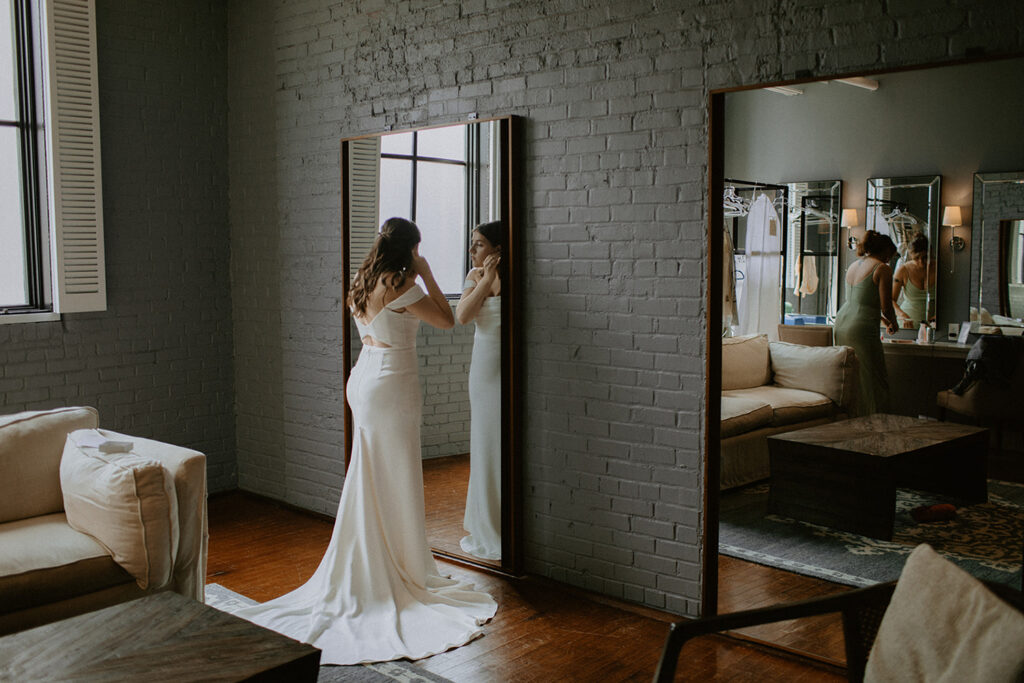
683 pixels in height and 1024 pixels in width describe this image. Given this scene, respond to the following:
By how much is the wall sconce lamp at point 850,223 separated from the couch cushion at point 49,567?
106 inches

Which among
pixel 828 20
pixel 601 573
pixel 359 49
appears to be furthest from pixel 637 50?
pixel 601 573

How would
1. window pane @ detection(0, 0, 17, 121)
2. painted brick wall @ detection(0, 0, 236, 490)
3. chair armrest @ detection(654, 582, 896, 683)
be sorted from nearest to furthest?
chair armrest @ detection(654, 582, 896, 683) → window pane @ detection(0, 0, 17, 121) → painted brick wall @ detection(0, 0, 236, 490)

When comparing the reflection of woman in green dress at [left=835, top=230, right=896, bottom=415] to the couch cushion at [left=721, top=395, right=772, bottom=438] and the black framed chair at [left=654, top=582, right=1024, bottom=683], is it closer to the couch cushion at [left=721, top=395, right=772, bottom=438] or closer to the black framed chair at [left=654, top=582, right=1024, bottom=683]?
the couch cushion at [left=721, top=395, right=772, bottom=438]

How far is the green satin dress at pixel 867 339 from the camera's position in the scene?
3.05 meters

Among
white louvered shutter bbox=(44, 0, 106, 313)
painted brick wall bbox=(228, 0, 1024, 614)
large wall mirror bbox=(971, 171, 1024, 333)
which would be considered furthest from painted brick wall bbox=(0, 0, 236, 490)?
large wall mirror bbox=(971, 171, 1024, 333)

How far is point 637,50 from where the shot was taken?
140 inches

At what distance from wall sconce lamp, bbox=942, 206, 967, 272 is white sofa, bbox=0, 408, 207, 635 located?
261 centimetres

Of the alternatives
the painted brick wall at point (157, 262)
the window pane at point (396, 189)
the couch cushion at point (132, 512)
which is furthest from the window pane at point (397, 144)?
the couch cushion at point (132, 512)

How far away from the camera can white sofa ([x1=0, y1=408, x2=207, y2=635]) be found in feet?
9.84

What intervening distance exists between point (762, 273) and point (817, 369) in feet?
1.30

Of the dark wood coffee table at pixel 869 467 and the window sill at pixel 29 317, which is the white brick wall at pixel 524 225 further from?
the dark wood coffee table at pixel 869 467

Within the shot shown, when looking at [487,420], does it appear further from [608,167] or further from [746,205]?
[746,205]

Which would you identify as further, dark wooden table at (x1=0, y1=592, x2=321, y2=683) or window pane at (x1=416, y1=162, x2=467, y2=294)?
window pane at (x1=416, y1=162, x2=467, y2=294)

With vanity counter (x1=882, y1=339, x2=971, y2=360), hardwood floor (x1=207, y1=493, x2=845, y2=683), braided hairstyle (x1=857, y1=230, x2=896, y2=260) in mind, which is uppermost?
braided hairstyle (x1=857, y1=230, x2=896, y2=260)
